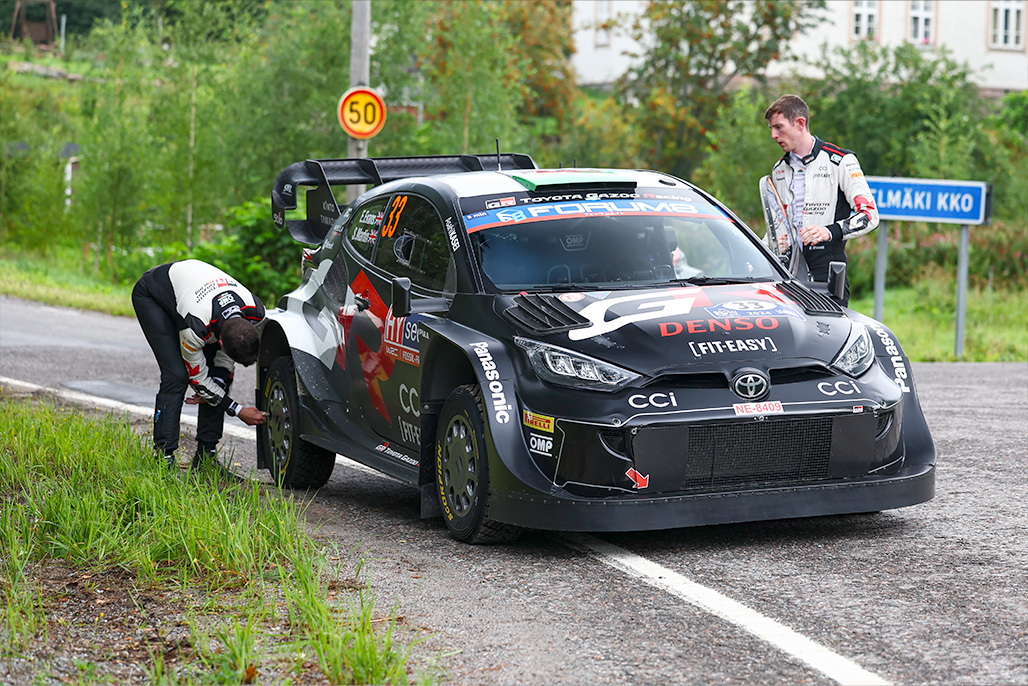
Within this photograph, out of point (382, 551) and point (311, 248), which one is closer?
point (382, 551)

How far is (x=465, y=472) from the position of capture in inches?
243

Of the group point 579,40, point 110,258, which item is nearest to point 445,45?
point 110,258

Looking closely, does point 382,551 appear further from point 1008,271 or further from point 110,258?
point 110,258

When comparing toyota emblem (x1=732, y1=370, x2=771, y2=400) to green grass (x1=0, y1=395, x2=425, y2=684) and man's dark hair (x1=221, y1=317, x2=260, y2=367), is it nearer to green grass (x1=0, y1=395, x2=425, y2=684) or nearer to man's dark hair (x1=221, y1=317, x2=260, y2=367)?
green grass (x1=0, y1=395, x2=425, y2=684)

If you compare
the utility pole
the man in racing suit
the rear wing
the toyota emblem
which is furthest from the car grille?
the utility pole

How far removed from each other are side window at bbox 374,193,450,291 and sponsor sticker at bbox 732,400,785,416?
68.0 inches

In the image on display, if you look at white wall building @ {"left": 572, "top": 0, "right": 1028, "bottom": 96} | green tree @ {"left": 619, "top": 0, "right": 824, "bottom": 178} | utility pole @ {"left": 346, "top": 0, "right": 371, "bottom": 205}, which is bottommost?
utility pole @ {"left": 346, "top": 0, "right": 371, "bottom": 205}

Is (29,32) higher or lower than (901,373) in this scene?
higher

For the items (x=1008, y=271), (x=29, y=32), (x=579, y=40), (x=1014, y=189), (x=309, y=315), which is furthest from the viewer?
(x=29, y=32)

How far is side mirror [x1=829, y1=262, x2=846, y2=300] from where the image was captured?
7.32m

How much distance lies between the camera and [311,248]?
881cm

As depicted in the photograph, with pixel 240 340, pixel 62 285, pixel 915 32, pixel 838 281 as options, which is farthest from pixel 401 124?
pixel 915 32

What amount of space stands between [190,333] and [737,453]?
3.28 metres

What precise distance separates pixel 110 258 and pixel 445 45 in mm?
12188
